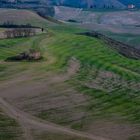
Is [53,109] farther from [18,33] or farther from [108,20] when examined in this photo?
[108,20]

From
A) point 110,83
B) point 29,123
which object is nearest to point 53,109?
point 29,123

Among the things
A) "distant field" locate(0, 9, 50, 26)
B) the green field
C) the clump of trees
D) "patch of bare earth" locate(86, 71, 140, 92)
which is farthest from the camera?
"distant field" locate(0, 9, 50, 26)

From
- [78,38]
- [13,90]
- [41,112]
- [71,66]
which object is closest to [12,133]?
[41,112]

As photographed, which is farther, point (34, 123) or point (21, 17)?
point (21, 17)

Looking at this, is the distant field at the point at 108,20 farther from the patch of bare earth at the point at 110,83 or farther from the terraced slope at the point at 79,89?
the patch of bare earth at the point at 110,83

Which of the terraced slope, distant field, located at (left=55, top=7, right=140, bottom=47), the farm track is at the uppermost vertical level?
the terraced slope

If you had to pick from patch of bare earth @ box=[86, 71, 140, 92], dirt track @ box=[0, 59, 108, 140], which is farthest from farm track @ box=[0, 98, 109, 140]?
patch of bare earth @ box=[86, 71, 140, 92]

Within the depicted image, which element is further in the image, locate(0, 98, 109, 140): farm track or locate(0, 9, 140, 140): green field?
locate(0, 9, 140, 140): green field

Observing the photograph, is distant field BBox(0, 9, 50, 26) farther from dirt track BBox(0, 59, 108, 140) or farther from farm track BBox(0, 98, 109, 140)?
farm track BBox(0, 98, 109, 140)
